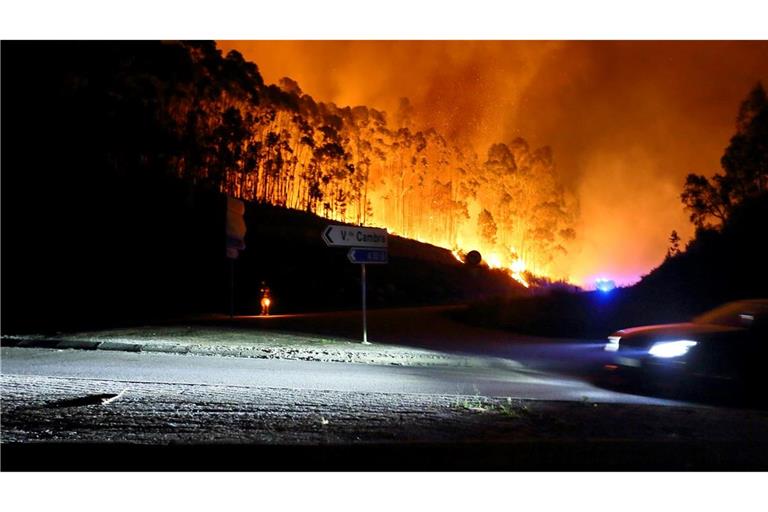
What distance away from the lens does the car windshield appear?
30.5 ft

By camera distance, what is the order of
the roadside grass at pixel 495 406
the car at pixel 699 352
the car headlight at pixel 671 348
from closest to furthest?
1. the roadside grass at pixel 495 406
2. the car at pixel 699 352
3. the car headlight at pixel 671 348

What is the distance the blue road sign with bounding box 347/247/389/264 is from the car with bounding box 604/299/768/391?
7.90 m

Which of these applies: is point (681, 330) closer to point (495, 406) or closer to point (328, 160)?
point (495, 406)

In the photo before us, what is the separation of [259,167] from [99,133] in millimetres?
38427

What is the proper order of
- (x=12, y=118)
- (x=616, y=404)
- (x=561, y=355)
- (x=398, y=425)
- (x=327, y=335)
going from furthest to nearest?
(x=12, y=118), (x=327, y=335), (x=561, y=355), (x=616, y=404), (x=398, y=425)

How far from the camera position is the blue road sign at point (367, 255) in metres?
16.5

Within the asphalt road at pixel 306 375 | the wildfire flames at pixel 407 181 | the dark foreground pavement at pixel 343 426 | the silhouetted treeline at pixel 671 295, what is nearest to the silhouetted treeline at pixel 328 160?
the wildfire flames at pixel 407 181

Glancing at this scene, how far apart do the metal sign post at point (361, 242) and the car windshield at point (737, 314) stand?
784cm

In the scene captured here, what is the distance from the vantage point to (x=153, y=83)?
46875 millimetres

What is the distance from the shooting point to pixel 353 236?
16516 millimetres

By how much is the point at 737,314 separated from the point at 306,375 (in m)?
6.56

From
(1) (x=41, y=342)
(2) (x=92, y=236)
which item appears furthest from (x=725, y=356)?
(2) (x=92, y=236)

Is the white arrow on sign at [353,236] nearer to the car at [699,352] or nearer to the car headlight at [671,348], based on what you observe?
the car at [699,352]

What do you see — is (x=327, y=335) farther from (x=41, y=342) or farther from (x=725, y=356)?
(x=725, y=356)
